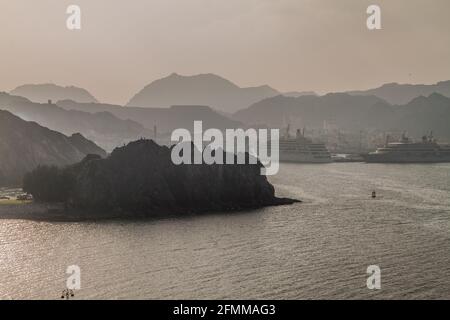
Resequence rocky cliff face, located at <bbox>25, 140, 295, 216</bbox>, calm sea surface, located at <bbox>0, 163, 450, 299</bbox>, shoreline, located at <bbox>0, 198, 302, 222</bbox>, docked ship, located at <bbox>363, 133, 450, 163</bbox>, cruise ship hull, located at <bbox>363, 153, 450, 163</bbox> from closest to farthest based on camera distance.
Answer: calm sea surface, located at <bbox>0, 163, 450, 299</bbox>, shoreline, located at <bbox>0, 198, 302, 222</bbox>, rocky cliff face, located at <bbox>25, 140, 295, 216</bbox>, cruise ship hull, located at <bbox>363, 153, 450, 163</bbox>, docked ship, located at <bbox>363, 133, 450, 163</bbox>

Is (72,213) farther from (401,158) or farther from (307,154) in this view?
(401,158)

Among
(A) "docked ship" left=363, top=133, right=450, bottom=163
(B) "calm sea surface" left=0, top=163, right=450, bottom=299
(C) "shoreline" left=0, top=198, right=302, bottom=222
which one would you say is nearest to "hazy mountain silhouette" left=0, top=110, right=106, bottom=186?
(C) "shoreline" left=0, top=198, right=302, bottom=222

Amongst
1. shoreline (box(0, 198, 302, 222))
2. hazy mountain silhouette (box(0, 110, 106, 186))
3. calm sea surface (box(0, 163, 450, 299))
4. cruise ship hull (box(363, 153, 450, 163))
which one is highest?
hazy mountain silhouette (box(0, 110, 106, 186))

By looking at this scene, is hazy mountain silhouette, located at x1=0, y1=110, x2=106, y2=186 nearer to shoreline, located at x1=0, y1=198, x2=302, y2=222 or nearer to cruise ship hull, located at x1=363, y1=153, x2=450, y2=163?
shoreline, located at x1=0, y1=198, x2=302, y2=222

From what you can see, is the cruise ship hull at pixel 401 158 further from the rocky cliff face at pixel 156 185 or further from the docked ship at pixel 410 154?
the rocky cliff face at pixel 156 185

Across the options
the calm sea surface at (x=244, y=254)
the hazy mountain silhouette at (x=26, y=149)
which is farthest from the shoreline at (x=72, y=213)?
the hazy mountain silhouette at (x=26, y=149)
